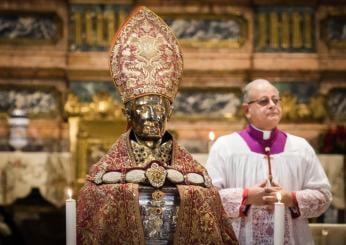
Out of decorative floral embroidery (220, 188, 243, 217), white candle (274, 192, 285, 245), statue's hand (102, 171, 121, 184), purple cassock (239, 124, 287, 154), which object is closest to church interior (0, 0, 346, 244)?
purple cassock (239, 124, 287, 154)

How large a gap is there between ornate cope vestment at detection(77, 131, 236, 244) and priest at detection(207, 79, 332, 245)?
3.13ft

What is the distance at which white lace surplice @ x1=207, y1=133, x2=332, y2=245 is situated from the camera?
6.03 meters

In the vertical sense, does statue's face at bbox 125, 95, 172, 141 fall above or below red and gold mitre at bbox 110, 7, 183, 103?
below

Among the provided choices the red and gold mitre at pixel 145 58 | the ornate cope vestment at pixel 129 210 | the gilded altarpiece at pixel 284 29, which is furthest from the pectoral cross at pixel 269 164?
the gilded altarpiece at pixel 284 29

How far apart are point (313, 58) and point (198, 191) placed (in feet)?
18.2

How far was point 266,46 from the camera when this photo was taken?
10305 mm

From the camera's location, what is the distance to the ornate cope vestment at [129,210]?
4.76m

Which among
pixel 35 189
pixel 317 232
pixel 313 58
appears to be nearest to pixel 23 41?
pixel 35 189

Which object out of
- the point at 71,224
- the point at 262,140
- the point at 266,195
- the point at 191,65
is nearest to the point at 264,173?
the point at 262,140

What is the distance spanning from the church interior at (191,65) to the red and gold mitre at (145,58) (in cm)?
454

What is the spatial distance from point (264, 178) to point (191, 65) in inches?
162

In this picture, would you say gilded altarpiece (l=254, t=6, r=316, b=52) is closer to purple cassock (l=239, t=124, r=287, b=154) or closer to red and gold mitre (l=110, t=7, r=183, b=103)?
purple cassock (l=239, t=124, r=287, b=154)

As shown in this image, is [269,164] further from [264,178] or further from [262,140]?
[262,140]

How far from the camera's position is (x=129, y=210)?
4.78 meters
